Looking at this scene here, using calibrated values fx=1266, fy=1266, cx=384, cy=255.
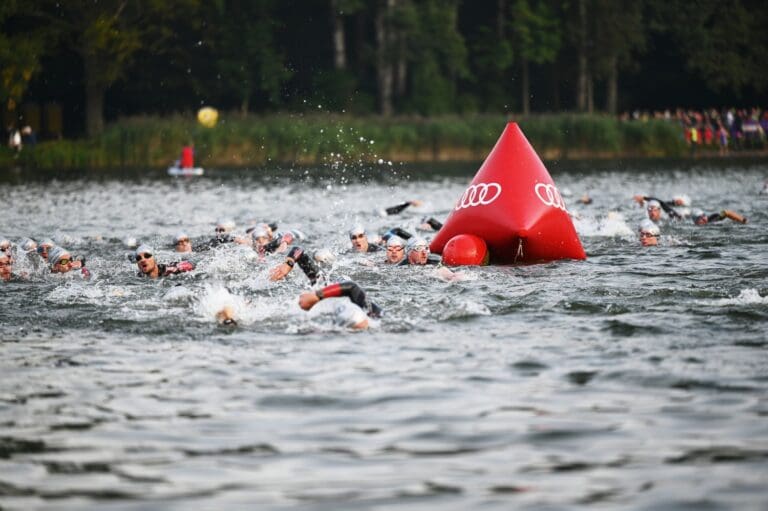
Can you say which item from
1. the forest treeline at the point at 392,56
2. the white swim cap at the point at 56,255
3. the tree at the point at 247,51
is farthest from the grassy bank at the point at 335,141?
the white swim cap at the point at 56,255

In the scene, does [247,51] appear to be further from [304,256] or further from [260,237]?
[304,256]

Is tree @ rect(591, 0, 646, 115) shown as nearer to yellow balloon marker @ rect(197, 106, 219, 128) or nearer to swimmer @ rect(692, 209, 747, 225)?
yellow balloon marker @ rect(197, 106, 219, 128)

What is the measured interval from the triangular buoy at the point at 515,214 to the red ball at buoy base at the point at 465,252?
0.91ft

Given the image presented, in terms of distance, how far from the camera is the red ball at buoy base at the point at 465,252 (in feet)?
51.0

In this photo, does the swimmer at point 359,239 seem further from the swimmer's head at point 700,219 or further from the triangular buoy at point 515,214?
the swimmer's head at point 700,219

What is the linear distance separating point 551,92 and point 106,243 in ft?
154

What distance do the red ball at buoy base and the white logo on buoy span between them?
99 cm

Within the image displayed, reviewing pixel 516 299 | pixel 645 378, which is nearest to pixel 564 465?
pixel 645 378

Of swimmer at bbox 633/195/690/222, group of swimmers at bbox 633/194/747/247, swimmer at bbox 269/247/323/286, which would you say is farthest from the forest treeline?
swimmer at bbox 269/247/323/286

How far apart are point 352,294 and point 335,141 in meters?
36.7

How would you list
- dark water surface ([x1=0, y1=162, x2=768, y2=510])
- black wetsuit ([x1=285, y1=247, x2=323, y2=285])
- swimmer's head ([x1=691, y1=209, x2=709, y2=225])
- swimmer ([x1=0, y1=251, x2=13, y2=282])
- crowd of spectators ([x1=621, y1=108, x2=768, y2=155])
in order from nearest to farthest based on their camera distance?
1. dark water surface ([x1=0, y1=162, x2=768, y2=510])
2. black wetsuit ([x1=285, y1=247, x2=323, y2=285])
3. swimmer ([x1=0, y1=251, x2=13, y2=282])
4. swimmer's head ([x1=691, y1=209, x2=709, y2=225])
5. crowd of spectators ([x1=621, y1=108, x2=768, y2=155])

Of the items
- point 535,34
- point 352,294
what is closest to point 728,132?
point 535,34

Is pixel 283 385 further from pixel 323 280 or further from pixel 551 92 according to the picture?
pixel 551 92

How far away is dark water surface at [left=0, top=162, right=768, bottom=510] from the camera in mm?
7090
